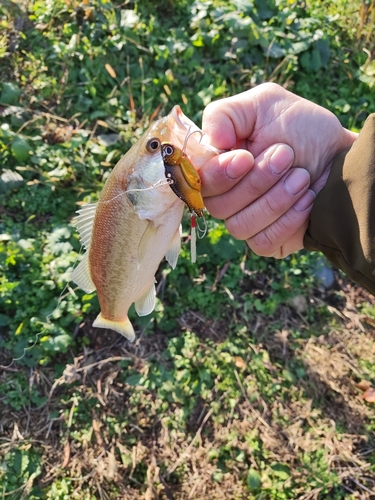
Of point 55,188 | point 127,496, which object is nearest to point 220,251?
point 55,188

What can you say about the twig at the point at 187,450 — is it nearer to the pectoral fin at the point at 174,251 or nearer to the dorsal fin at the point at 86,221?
the pectoral fin at the point at 174,251

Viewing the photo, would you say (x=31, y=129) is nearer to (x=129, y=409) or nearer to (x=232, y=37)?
(x=232, y=37)

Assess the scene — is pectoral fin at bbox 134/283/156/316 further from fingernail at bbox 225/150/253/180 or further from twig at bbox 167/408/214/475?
twig at bbox 167/408/214/475

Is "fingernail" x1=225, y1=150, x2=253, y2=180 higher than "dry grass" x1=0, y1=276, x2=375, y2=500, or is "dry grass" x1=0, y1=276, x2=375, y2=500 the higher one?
"fingernail" x1=225, y1=150, x2=253, y2=180

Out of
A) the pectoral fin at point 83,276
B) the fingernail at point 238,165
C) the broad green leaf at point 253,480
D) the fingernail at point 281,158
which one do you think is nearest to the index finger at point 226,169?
the fingernail at point 238,165

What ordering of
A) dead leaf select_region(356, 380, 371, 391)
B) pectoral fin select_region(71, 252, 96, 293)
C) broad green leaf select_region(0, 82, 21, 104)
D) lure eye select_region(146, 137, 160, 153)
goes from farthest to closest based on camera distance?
broad green leaf select_region(0, 82, 21, 104) < dead leaf select_region(356, 380, 371, 391) < pectoral fin select_region(71, 252, 96, 293) < lure eye select_region(146, 137, 160, 153)

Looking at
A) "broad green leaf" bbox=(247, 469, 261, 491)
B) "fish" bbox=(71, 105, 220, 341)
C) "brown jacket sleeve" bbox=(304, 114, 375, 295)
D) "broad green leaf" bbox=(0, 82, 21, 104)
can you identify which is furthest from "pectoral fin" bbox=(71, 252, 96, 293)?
"broad green leaf" bbox=(0, 82, 21, 104)

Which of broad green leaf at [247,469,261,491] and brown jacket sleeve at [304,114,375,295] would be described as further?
broad green leaf at [247,469,261,491]

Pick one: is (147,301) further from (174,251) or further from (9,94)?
(9,94)
